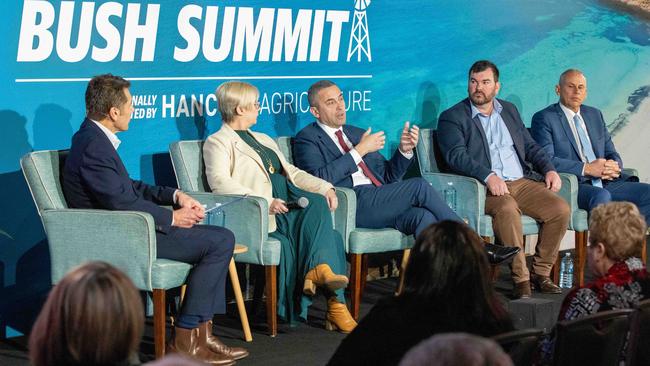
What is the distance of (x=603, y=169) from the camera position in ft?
24.5

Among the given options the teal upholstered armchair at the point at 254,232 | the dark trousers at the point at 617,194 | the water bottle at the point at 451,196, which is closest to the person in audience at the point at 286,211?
the teal upholstered armchair at the point at 254,232

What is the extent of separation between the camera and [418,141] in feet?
23.0

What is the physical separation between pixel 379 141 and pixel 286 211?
0.95 metres

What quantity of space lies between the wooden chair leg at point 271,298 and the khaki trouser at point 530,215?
1.68 m

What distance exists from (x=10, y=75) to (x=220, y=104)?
3.61ft

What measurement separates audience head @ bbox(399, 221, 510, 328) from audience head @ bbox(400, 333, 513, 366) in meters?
0.94

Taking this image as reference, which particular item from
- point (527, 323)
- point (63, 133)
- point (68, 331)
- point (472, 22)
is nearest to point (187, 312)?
point (63, 133)

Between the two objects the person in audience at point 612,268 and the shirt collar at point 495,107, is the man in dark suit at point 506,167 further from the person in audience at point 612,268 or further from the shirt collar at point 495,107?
the person in audience at point 612,268

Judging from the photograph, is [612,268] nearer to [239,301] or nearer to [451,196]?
[239,301]

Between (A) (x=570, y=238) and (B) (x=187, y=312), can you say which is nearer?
(B) (x=187, y=312)

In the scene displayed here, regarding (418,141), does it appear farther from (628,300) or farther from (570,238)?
(628,300)

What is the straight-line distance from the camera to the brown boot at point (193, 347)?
16.6 feet

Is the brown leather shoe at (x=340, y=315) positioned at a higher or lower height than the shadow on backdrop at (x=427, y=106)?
lower

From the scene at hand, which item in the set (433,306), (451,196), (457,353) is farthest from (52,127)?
(457,353)
